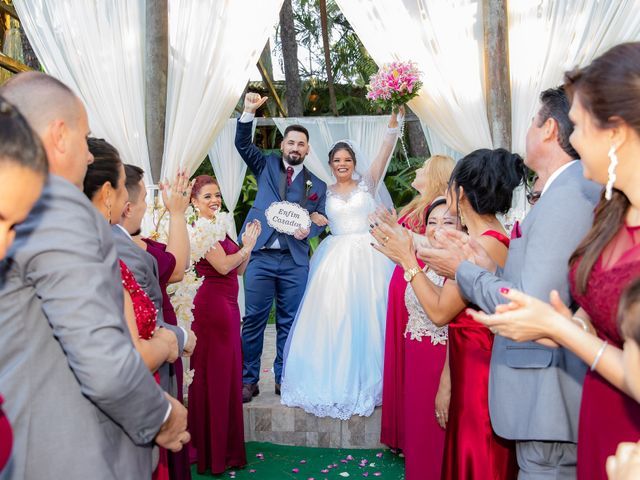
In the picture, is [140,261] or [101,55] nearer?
[140,261]

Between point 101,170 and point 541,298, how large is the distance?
1.41 m

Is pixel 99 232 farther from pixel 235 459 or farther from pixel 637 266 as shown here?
pixel 235 459

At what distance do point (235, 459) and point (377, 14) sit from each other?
11.2ft

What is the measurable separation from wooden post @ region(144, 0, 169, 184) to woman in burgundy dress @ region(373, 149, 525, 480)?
3074mm

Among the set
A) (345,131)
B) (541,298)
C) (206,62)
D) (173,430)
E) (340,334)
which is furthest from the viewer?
(345,131)

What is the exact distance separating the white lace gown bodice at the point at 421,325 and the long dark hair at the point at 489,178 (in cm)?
85

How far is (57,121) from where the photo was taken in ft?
5.29

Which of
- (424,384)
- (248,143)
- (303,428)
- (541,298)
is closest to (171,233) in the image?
(424,384)

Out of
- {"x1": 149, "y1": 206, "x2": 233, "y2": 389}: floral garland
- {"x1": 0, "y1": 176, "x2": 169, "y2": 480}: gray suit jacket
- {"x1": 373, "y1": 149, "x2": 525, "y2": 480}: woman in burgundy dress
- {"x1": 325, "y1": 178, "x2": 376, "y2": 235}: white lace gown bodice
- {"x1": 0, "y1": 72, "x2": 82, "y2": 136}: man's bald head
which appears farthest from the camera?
{"x1": 325, "y1": 178, "x2": 376, "y2": 235}: white lace gown bodice

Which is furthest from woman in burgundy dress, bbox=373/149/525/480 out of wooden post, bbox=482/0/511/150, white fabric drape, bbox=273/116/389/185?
white fabric drape, bbox=273/116/389/185

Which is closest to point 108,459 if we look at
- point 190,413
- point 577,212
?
point 577,212

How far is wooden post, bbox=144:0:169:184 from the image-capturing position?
5.19 m

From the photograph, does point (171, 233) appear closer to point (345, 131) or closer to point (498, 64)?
point (498, 64)

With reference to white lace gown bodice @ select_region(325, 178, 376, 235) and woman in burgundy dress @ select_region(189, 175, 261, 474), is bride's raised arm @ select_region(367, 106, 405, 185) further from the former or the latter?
woman in burgundy dress @ select_region(189, 175, 261, 474)
